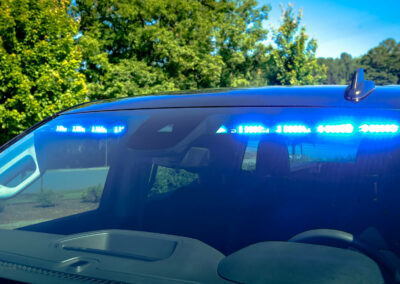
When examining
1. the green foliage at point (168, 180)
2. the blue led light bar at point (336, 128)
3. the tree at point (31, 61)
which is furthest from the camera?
the tree at point (31, 61)

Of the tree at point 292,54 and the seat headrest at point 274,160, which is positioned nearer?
the seat headrest at point 274,160

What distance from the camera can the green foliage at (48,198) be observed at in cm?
190

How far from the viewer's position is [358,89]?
1.49 meters

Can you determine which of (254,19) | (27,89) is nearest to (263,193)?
(27,89)

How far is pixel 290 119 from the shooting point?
1.51 meters

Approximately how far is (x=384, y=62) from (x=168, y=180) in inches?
3439

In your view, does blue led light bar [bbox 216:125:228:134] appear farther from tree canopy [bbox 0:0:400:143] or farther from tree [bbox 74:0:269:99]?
tree [bbox 74:0:269:99]

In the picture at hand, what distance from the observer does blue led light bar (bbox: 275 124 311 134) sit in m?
1.51

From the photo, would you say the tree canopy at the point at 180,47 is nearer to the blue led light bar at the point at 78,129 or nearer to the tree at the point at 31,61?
the tree at the point at 31,61

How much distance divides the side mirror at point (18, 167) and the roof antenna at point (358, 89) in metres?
1.34

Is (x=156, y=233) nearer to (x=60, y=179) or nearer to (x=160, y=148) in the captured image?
(x=160, y=148)

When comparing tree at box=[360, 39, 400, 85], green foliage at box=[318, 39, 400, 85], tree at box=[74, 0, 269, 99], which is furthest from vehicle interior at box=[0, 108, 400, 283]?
tree at box=[360, 39, 400, 85]

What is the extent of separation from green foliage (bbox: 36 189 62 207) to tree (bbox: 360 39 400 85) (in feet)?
236

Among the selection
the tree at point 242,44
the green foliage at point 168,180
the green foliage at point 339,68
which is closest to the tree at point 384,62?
the green foliage at point 339,68
